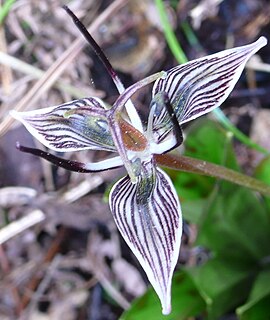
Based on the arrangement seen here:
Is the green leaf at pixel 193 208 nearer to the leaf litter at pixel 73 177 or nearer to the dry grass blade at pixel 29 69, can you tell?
the leaf litter at pixel 73 177

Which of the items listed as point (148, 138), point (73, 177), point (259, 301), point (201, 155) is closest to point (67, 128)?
point (148, 138)

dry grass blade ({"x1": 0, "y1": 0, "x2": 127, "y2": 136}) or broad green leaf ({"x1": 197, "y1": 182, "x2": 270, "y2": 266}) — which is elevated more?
dry grass blade ({"x1": 0, "y1": 0, "x2": 127, "y2": 136})

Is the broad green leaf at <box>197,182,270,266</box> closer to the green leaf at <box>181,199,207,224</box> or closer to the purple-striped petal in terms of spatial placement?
the green leaf at <box>181,199,207,224</box>

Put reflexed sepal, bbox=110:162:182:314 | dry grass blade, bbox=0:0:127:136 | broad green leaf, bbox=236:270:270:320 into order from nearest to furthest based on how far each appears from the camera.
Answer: reflexed sepal, bbox=110:162:182:314
broad green leaf, bbox=236:270:270:320
dry grass blade, bbox=0:0:127:136

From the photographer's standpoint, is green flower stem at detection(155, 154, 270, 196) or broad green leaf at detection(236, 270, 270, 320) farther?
broad green leaf at detection(236, 270, 270, 320)

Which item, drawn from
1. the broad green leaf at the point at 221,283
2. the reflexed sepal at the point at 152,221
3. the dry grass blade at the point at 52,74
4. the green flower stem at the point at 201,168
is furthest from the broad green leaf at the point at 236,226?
the dry grass blade at the point at 52,74

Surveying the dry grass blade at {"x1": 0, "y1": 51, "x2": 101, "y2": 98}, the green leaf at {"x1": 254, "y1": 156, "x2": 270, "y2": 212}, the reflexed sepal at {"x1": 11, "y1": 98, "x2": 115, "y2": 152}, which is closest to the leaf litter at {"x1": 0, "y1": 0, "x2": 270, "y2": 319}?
the dry grass blade at {"x1": 0, "y1": 51, "x2": 101, "y2": 98}

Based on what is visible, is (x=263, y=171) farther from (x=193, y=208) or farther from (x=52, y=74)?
(x=52, y=74)
